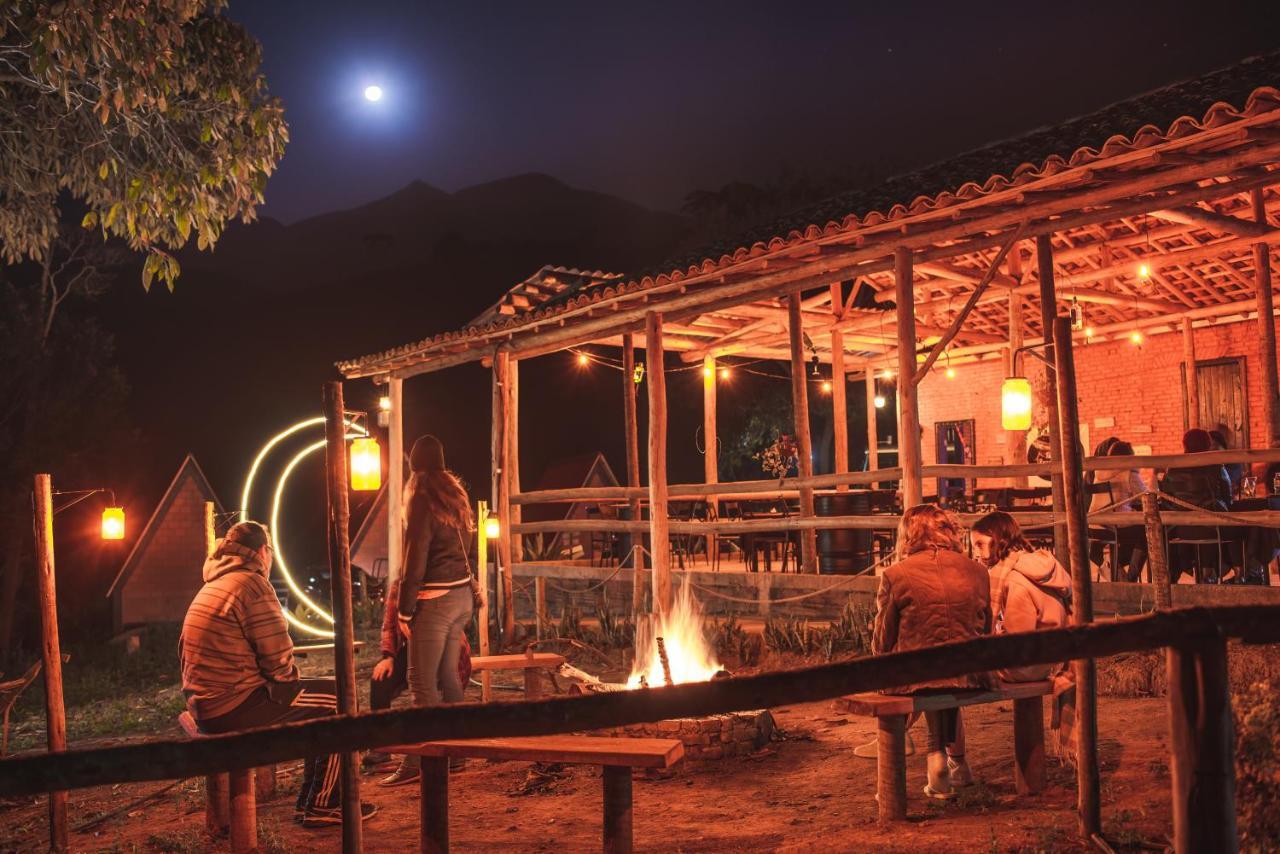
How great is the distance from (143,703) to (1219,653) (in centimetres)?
1403

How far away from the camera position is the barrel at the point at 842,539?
1050 cm

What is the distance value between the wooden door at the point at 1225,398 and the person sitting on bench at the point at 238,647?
13.5 metres

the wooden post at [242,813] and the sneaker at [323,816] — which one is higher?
the wooden post at [242,813]

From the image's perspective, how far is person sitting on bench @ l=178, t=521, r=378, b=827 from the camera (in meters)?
5.36

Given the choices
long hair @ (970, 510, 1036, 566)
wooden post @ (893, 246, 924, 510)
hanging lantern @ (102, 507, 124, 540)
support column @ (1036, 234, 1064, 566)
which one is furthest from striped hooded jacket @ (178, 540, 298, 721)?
hanging lantern @ (102, 507, 124, 540)

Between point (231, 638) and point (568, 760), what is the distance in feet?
7.07

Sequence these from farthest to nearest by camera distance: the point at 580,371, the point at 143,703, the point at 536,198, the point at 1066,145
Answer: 1. the point at 536,198
2. the point at 580,371
3. the point at 143,703
4. the point at 1066,145

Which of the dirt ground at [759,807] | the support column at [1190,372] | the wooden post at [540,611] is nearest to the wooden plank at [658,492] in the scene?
the wooden post at [540,611]

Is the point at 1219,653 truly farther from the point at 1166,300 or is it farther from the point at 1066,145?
the point at 1166,300

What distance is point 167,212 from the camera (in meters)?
8.15

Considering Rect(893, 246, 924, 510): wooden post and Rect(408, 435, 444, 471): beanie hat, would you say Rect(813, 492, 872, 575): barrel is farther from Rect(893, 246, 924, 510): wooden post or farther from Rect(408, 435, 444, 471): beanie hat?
Rect(408, 435, 444, 471): beanie hat

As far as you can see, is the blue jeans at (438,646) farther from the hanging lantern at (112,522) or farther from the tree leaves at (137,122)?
the hanging lantern at (112,522)

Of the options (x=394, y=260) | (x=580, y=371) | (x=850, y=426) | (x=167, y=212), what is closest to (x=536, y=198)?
(x=394, y=260)

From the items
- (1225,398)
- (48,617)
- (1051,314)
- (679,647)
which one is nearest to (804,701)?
(48,617)
